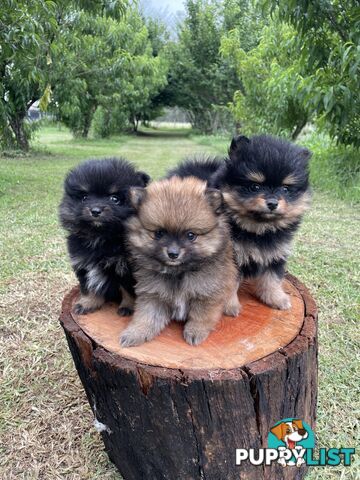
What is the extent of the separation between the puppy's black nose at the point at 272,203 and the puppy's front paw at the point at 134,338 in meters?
0.97

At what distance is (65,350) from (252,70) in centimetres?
1216

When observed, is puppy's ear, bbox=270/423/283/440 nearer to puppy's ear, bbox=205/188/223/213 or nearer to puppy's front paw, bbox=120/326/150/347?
puppy's front paw, bbox=120/326/150/347

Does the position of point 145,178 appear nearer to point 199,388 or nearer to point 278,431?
point 199,388

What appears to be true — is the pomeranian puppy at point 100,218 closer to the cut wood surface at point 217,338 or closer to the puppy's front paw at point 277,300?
the cut wood surface at point 217,338

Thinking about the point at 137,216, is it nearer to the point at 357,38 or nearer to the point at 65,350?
the point at 65,350

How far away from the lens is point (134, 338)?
92.0 inches

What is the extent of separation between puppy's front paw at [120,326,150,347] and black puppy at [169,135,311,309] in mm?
686

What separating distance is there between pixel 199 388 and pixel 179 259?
25.6 inches

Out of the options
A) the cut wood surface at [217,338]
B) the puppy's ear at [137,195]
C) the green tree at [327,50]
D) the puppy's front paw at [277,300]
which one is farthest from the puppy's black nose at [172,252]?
the green tree at [327,50]

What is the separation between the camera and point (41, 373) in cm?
375

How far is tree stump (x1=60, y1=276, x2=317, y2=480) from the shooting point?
2.18 m

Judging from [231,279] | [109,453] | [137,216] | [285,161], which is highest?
[285,161]

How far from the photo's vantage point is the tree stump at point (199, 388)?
2.18 m

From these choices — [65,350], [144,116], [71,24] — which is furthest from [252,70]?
[144,116]
